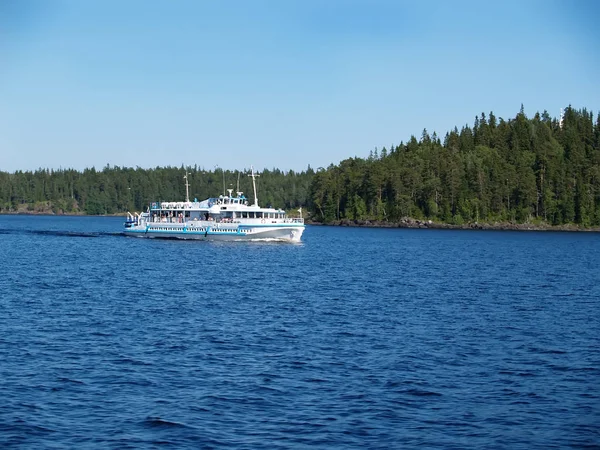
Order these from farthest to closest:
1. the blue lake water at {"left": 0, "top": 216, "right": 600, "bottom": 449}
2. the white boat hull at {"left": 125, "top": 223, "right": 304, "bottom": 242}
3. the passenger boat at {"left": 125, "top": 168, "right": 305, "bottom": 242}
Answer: the passenger boat at {"left": 125, "top": 168, "right": 305, "bottom": 242} → the white boat hull at {"left": 125, "top": 223, "right": 304, "bottom": 242} → the blue lake water at {"left": 0, "top": 216, "right": 600, "bottom": 449}

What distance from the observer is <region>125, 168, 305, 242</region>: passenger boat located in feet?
374

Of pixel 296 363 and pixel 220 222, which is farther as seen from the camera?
pixel 220 222

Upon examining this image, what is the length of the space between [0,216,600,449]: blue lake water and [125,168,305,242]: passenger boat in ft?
168

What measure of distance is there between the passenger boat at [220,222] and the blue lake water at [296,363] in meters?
51.3

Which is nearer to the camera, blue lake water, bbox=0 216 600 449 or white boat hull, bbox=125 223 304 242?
blue lake water, bbox=0 216 600 449

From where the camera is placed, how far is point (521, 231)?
622ft

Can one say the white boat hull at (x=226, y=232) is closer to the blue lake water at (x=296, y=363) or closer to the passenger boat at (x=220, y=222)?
the passenger boat at (x=220, y=222)

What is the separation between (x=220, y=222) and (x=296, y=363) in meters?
90.1

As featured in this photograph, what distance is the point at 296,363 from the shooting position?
1173 inches

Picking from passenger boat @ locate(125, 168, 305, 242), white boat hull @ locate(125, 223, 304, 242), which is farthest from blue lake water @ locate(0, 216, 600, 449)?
passenger boat @ locate(125, 168, 305, 242)

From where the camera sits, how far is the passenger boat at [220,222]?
114 metres

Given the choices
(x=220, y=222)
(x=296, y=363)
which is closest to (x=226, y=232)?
(x=220, y=222)

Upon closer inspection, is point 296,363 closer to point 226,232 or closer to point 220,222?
point 226,232

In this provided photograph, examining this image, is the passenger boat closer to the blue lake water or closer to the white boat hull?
the white boat hull
